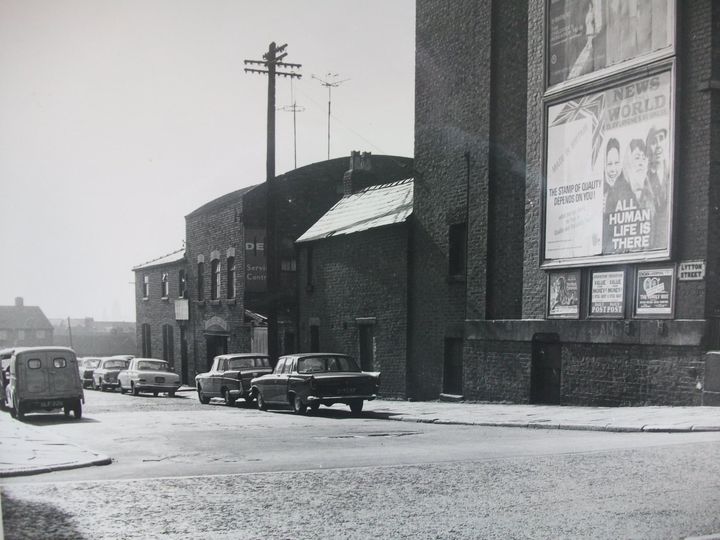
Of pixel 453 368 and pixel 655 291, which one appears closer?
pixel 655 291

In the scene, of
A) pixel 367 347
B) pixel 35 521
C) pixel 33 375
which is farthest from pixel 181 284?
pixel 35 521

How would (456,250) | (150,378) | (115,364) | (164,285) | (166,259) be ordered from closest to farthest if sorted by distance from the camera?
1. (456,250)
2. (150,378)
3. (115,364)
4. (164,285)
5. (166,259)

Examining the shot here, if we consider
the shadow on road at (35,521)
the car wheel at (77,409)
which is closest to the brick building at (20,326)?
the car wheel at (77,409)

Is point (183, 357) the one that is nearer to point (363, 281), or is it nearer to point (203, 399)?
point (203, 399)

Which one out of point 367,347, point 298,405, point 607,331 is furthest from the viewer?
point 367,347

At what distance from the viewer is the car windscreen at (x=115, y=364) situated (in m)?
39.2

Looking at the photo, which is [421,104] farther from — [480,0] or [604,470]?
[604,470]

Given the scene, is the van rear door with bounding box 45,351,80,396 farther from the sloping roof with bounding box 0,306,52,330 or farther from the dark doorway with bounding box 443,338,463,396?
the sloping roof with bounding box 0,306,52,330

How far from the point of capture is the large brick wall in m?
26.5

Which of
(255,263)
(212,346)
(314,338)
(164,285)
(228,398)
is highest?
(255,263)

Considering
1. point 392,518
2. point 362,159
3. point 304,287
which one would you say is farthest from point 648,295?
point 362,159

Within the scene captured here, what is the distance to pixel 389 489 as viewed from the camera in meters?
8.30

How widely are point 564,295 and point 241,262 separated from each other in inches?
852

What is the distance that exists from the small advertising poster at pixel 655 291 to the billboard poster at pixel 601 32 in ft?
15.4
